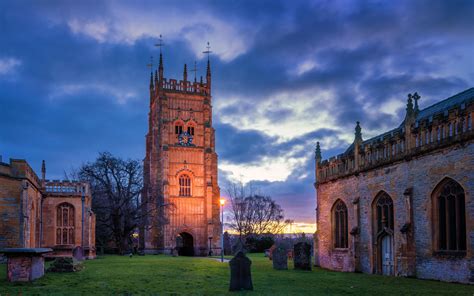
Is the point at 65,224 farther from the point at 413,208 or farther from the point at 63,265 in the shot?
the point at 413,208

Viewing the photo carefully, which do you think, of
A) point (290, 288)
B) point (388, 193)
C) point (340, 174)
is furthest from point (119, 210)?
point (290, 288)

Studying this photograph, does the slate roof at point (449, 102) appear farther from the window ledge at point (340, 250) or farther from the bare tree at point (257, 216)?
the bare tree at point (257, 216)

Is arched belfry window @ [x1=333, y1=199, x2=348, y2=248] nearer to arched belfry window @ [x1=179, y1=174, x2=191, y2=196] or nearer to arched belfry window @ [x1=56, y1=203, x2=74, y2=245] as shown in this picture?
arched belfry window @ [x1=56, y1=203, x2=74, y2=245]

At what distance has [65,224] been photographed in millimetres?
40812

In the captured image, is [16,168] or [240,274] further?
[16,168]

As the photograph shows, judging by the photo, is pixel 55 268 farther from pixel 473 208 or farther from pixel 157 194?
pixel 157 194

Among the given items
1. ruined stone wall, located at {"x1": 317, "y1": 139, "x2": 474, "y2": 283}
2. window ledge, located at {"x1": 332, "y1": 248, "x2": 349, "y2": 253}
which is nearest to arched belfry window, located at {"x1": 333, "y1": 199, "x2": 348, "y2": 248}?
window ledge, located at {"x1": 332, "y1": 248, "x2": 349, "y2": 253}

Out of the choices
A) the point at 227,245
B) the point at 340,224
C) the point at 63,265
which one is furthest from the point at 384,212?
the point at 227,245

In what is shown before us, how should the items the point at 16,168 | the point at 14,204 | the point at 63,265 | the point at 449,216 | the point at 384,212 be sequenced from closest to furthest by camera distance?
1. the point at 449,216
2. the point at 63,265
3. the point at 384,212
4. the point at 14,204
5. the point at 16,168

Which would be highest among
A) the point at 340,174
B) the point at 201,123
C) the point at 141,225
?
the point at 201,123

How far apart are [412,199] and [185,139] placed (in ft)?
163

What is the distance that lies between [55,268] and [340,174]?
16249 millimetres

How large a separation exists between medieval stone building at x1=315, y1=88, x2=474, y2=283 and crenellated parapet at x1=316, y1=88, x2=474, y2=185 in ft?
0.13

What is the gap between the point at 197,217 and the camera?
67500mm
